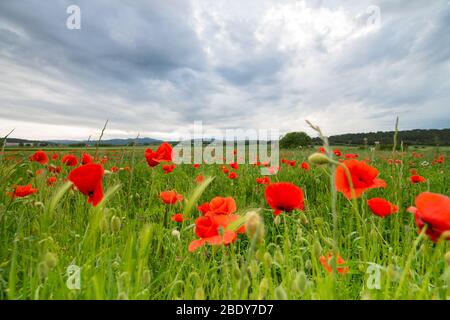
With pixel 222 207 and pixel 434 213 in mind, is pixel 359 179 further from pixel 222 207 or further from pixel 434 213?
pixel 222 207

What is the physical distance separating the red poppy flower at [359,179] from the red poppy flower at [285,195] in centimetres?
17

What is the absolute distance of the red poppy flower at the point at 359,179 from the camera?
1.24 m

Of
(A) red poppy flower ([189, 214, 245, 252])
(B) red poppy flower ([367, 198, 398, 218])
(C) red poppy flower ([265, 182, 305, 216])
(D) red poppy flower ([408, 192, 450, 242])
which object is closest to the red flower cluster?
(A) red poppy flower ([189, 214, 245, 252])

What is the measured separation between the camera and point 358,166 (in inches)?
51.5

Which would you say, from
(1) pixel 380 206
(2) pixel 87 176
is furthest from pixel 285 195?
(2) pixel 87 176

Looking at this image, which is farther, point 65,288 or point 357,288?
point 357,288

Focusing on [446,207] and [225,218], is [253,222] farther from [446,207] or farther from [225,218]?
[446,207]

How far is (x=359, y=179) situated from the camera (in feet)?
4.30

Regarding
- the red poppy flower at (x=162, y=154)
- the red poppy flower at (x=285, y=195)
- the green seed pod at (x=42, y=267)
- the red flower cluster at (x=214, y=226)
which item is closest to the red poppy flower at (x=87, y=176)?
the green seed pod at (x=42, y=267)

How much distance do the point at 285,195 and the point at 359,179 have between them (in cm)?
33

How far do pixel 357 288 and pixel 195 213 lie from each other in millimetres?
1640

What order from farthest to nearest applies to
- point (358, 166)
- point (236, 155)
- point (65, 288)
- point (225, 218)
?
point (236, 155) < point (358, 166) < point (225, 218) < point (65, 288)
